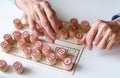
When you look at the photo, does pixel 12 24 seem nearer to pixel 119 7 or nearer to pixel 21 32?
pixel 21 32

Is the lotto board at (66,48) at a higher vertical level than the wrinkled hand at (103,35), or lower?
lower

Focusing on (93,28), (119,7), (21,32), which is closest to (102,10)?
(119,7)

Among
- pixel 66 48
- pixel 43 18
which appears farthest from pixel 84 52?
pixel 43 18

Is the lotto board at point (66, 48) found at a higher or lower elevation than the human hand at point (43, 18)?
lower

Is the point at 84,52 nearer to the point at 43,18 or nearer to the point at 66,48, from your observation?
the point at 66,48
